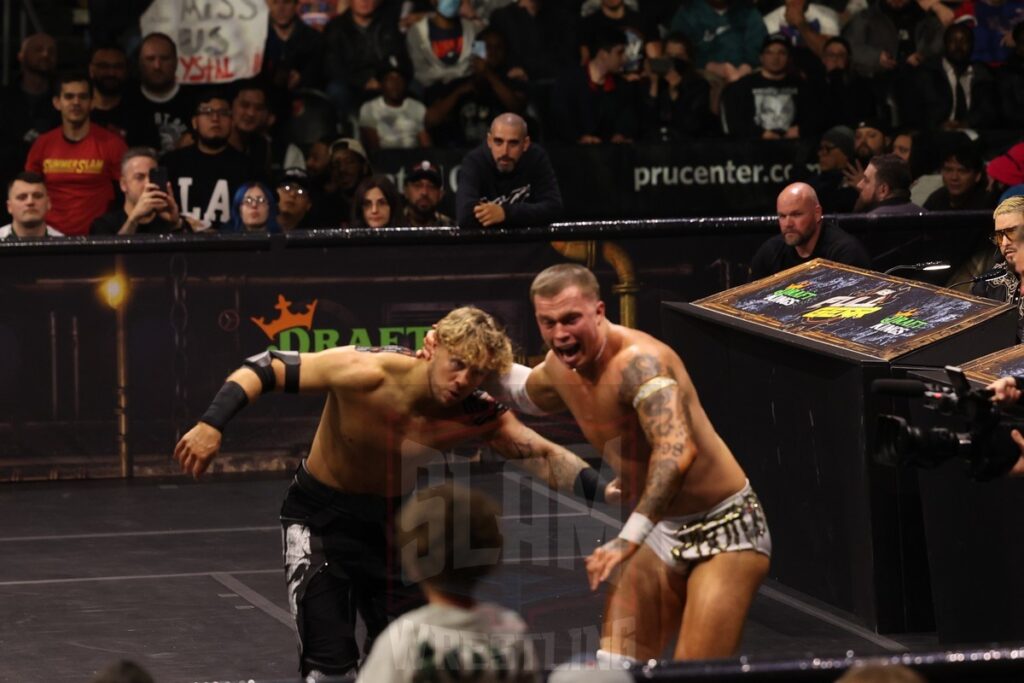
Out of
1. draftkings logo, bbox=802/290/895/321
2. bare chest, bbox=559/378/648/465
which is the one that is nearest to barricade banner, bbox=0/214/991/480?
draftkings logo, bbox=802/290/895/321

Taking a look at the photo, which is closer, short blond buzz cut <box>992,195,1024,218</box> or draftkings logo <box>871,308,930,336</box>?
draftkings logo <box>871,308,930,336</box>

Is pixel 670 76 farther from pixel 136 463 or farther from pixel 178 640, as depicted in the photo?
pixel 178 640

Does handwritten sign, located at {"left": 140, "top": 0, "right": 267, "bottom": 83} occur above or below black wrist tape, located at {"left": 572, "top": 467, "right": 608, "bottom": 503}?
above

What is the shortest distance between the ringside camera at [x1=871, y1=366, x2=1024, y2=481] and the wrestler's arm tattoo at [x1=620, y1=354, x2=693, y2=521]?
2.25 feet

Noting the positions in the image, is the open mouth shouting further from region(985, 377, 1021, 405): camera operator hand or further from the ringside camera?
region(985, 377, 1021, 405): camera operator hand

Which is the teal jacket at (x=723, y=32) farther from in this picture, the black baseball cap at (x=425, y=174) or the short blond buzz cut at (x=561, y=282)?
the short blond buzz cut at (x=561, y=282)

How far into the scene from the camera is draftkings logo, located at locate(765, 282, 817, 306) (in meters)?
9.12

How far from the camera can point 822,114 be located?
14289 mm

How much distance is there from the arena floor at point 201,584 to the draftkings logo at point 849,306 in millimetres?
1351

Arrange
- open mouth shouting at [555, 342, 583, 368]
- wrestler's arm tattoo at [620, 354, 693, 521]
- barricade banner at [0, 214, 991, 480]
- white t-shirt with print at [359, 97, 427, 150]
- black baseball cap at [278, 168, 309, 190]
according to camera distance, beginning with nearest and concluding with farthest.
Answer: wrestler's arm tattoo at [620, 354, 693, 521], open mouth shouting at [555, 342, 583, 368], barricade banner at [0, 214, 991, 480], black baseball cap at [278, 168, 309, 190], white t-shirt with print at [359, 97, 427, 150]

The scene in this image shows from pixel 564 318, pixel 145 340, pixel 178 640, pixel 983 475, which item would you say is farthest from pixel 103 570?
pixel 983 475

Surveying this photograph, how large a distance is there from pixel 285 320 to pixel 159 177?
119cm

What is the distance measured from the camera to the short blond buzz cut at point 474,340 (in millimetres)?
6172

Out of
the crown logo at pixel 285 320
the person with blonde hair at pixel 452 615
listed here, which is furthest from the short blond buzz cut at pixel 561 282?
the crown logo at pixel 285 320
